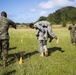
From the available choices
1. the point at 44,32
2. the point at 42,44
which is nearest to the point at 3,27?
the point at 44,32

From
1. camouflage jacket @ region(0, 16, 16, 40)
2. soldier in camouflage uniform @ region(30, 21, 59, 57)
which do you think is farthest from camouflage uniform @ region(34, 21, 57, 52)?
camouflage jacket @ region(0, 16, 16, 40)

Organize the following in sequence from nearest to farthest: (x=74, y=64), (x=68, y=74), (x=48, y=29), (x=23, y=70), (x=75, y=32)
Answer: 1. (x=68, y=74)
2. (x=23, y=70)
3. (x=74, y=64)
4. (x=48, y=29)
5. (x=75, y=32)

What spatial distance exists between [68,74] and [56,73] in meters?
0.44

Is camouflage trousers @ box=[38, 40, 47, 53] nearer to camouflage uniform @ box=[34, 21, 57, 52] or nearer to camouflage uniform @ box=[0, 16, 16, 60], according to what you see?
camouflage uniform @ box=[34, 21, 57, 52]

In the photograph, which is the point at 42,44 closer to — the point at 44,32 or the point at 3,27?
the point at 44,32

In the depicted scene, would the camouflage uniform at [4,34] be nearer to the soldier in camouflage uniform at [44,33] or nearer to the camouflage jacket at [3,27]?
the camouflage jacket at [3,27]

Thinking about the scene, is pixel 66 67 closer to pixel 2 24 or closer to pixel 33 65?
pixel 33 65

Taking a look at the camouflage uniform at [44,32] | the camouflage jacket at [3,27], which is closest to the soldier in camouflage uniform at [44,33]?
the camouflage uniform at [44,32]

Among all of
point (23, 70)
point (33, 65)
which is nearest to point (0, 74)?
point (23, 70)

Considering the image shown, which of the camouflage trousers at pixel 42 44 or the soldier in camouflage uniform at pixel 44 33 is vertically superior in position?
the soldier in camouflage uniform at pixel 44 33

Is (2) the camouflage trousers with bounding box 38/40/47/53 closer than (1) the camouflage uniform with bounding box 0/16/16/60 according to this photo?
No

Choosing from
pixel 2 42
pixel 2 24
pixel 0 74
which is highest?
pixel 2 24

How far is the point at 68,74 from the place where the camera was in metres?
7.30

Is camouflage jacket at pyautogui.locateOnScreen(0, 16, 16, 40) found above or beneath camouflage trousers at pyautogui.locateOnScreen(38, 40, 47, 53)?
above
